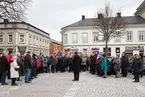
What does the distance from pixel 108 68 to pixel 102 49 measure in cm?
4301

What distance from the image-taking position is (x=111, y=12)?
4653 centimetres

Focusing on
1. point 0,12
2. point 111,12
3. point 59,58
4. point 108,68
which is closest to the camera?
point 108,68

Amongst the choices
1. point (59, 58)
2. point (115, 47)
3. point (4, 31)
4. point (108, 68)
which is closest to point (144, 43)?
point (115, 47)

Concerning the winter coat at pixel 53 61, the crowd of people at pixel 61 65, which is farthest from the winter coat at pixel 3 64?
the winter coat at pixel 53 61

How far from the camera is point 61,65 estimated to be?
90.4 ft

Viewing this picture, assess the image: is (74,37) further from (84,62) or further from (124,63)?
(124,63)

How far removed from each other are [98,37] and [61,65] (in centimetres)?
3644

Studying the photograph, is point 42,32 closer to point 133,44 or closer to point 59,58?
point 133,44

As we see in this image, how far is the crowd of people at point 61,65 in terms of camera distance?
16.2 metres

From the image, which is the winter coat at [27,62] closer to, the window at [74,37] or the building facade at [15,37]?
the window at [74,37]

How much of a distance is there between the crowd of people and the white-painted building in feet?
114

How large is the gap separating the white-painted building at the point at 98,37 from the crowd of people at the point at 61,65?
34.7 meters

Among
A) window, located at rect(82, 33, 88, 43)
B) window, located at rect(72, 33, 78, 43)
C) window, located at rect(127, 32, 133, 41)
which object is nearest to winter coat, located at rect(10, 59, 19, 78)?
window, located at rect(127, 32, 133, 41)

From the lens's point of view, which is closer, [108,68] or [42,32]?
[108,68]
